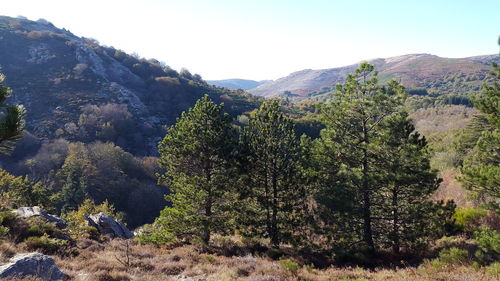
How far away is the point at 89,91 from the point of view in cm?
7106

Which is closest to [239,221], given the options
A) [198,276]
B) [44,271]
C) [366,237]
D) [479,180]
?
[198,276]

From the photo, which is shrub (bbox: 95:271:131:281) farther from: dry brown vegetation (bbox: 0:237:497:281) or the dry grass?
the dry grass

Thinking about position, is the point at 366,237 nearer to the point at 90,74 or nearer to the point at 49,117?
the point at 49,117

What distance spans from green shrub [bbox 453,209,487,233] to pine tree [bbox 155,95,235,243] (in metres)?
10.8

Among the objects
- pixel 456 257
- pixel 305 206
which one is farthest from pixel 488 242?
pixel 305 206

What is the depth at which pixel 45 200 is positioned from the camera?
81.9 feet

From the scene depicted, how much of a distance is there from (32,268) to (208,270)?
529cm

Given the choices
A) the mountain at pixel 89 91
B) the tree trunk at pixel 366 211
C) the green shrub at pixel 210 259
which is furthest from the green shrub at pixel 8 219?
the mountain at pixel 89 91

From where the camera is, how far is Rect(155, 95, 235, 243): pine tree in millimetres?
14172

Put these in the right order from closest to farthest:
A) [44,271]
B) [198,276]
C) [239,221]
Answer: [44,271]
[198,276]
[239,221]

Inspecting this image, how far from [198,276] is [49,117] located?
63.7 meters

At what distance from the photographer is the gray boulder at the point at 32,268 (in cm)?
772

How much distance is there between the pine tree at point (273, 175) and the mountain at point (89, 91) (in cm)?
4871

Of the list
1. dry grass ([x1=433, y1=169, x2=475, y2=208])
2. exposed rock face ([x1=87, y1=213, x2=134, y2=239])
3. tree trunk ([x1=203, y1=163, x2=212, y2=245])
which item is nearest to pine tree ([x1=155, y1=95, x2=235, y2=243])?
tree trunk ([x1=203, y1=163, x2=212, y2=245])
